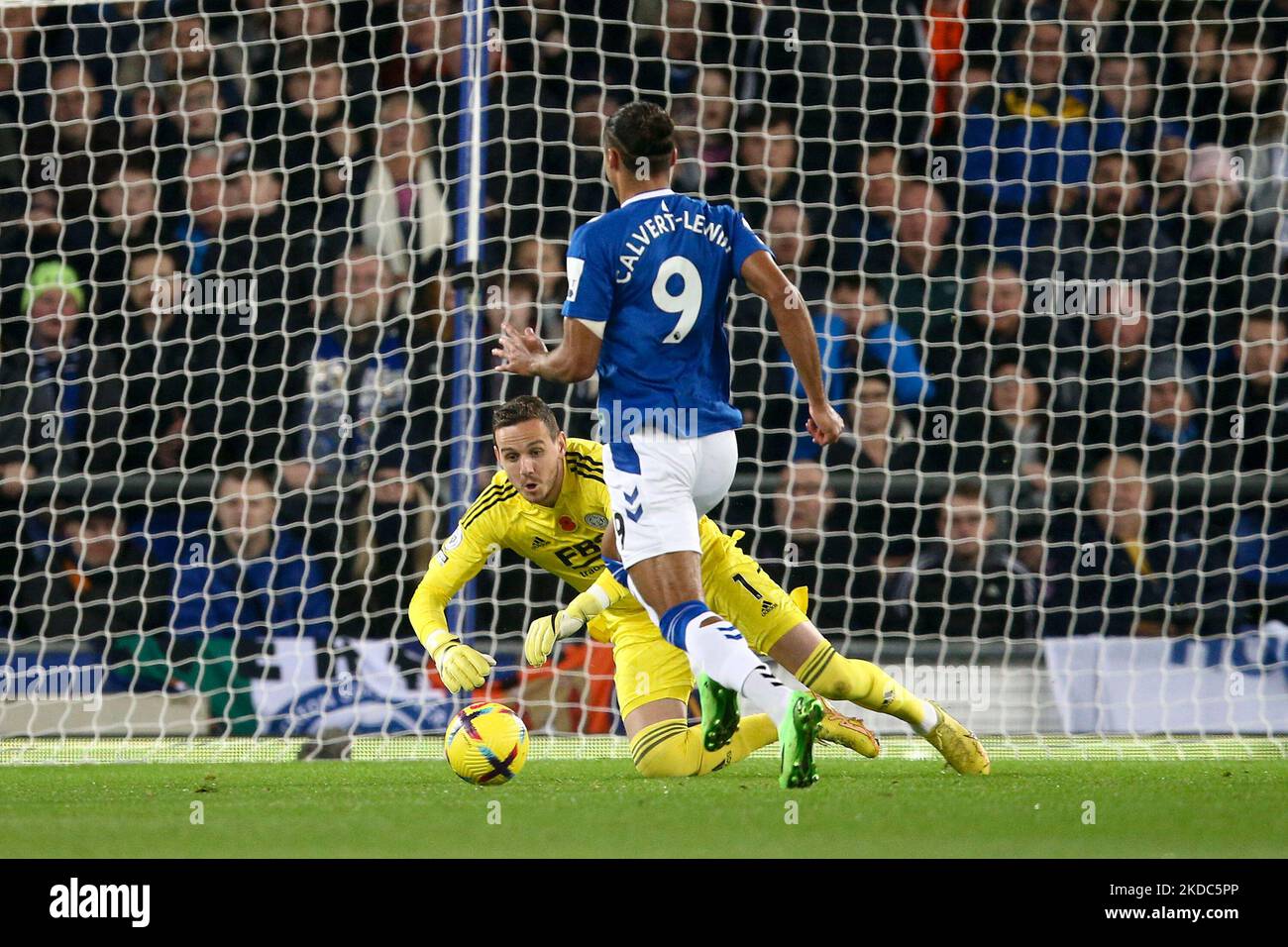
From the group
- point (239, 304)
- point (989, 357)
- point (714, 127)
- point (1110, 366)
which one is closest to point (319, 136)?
point (239, 304)

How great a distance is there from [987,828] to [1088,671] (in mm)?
3291

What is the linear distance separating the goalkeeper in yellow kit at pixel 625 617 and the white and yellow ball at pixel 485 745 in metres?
0.18

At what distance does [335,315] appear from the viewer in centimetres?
818

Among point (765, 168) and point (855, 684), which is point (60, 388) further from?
point (855, 684)

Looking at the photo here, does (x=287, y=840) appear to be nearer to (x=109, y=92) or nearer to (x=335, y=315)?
(x=335, y=315)

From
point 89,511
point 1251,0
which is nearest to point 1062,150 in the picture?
point 1251,0

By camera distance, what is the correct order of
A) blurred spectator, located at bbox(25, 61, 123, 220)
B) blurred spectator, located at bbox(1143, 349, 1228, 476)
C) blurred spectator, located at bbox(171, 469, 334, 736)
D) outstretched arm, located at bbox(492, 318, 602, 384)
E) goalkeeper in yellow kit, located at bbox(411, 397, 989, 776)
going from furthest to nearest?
blurred spectator, located at bbox(25, 61, 123, 220), blurred spectator, located at bbox(1143, 349, 1228, 476), blurred spectator, located at bbox(171, 469, 334, 736), goalkeeper in yellow kit, located at bbox(411, 397, 989, 776), outstretched arm, located at bbox(492, 318, 602, 384)

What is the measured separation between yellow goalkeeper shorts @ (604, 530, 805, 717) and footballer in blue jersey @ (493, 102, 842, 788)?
80cm

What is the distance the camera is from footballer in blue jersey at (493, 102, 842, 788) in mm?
4098

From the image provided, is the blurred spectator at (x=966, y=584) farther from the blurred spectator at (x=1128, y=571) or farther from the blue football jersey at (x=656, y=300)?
the blue football jersey at (x=656, y=300)

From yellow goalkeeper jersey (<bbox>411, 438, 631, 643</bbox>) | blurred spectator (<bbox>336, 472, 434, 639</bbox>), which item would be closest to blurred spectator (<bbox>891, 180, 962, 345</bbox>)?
blurred spectator (<bbox>336, 472, 434, 639</bbox>)

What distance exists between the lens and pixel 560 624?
5078 mm

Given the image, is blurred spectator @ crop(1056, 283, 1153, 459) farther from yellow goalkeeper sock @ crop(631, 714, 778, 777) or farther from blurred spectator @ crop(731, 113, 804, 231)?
yellow goalkeeper sock @ crop(631, 714, 778, 777)

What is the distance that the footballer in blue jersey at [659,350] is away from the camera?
4098 millimetres
